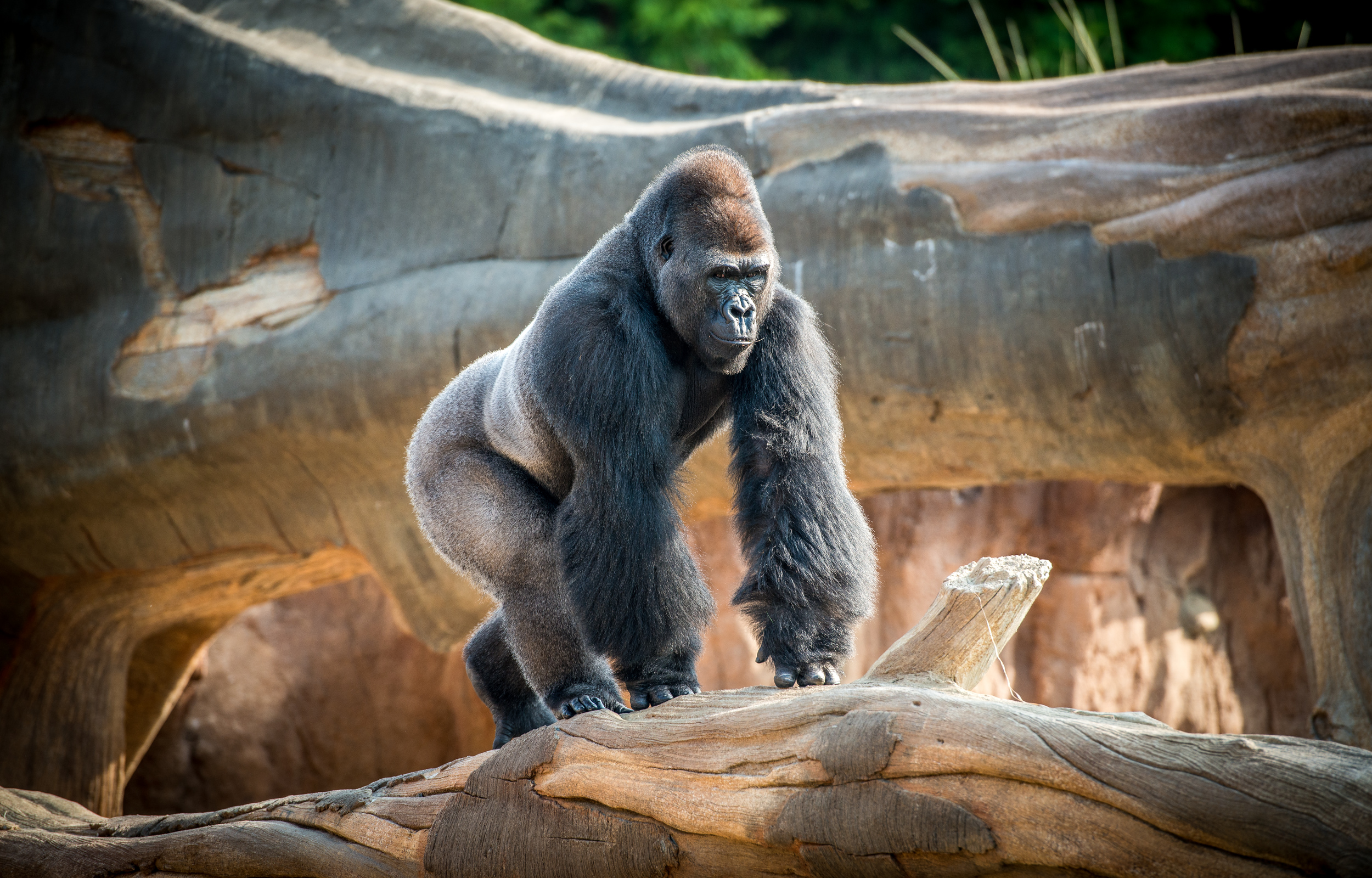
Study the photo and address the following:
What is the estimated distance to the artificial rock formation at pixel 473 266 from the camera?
445 cm

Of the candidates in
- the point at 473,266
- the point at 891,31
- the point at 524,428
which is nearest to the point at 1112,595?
the point at 473,266

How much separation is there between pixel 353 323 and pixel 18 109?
85.5 inches

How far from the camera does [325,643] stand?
823 cm

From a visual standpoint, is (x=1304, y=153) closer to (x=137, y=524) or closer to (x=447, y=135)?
(x=447, y=135)

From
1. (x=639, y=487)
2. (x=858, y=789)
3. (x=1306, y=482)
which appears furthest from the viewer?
(x=1306, y=482)

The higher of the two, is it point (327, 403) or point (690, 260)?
point (690, 260)

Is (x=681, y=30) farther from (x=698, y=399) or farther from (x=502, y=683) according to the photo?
(x=502, y=683)

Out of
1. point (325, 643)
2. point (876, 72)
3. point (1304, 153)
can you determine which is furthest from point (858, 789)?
point (876, 72)

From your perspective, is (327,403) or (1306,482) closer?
(1306,482)

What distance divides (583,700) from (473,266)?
3.02 meters

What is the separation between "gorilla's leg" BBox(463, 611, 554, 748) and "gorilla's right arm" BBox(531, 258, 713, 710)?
751 millimetres

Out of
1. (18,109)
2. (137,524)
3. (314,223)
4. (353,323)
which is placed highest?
(18,109)

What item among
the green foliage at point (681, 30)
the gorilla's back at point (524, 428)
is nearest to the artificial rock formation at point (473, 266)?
the gorilla's back at point (524, 428)

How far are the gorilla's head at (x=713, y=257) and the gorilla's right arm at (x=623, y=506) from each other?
14 cm
